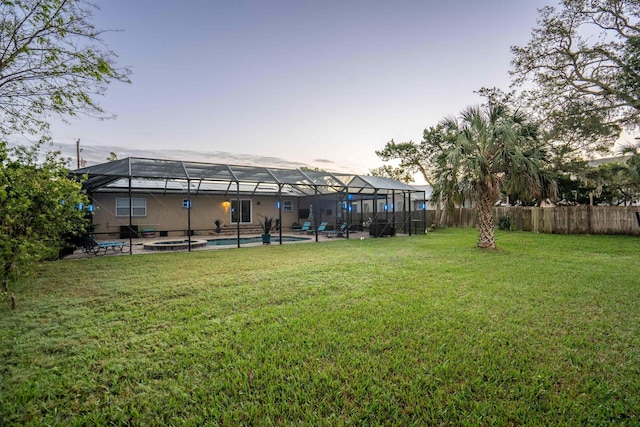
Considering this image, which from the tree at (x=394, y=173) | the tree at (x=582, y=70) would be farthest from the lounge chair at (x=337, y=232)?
the tree at (x=394, y=173)

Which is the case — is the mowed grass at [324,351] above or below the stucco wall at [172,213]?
below

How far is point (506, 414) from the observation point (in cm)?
192

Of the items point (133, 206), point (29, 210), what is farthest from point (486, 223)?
point (133, 206)

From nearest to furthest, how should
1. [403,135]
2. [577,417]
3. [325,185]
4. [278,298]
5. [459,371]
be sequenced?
[577,417]
[459,371]
[278,298]
[325,185]
[403,135]

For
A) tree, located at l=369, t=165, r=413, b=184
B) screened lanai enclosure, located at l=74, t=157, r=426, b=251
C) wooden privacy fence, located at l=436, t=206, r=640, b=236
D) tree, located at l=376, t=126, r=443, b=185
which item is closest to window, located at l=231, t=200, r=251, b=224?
screened lanai enclosure, located at l=74, t=157, r=426, b=251

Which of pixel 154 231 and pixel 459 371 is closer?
pixel 459 371

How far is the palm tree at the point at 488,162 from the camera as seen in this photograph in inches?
340

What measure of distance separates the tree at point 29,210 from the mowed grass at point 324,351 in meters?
0.77

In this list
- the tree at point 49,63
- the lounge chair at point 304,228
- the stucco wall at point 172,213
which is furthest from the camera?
the lounge chair at point 304,228

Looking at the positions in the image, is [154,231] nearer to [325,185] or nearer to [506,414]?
[325,185]

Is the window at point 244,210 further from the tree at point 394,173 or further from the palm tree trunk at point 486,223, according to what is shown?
the tree at point 394,173

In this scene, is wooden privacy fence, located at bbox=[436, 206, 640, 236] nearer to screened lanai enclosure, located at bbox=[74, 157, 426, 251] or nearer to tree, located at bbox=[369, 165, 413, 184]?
screened lanai enclosure, located at bbox=[74, 157, 426, 251]

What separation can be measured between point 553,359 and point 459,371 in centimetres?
97

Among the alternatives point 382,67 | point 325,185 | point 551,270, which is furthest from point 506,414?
point 382,67
